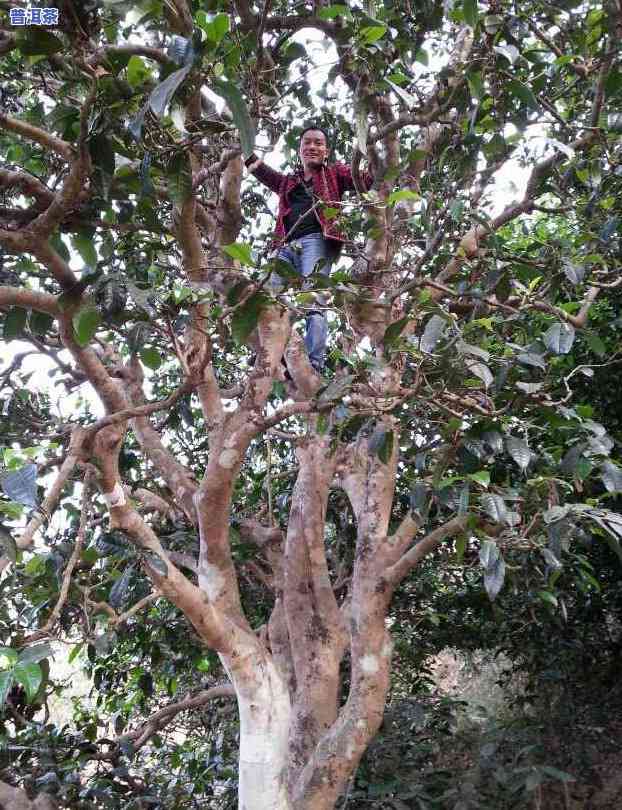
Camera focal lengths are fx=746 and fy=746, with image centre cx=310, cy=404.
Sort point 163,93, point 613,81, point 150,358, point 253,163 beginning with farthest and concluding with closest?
point 253,163 → point 613,81 → point 150,358 → point 163,93

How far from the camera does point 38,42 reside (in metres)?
1.54

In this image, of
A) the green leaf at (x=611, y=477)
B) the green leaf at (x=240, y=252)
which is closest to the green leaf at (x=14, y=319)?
the green leaf at (x=240, y=252)

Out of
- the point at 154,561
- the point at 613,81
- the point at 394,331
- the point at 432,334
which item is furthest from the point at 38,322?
the point at 613,81

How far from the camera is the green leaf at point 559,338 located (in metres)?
2.09

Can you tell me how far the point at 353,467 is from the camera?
131 inches

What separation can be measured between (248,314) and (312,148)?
169 centimetres

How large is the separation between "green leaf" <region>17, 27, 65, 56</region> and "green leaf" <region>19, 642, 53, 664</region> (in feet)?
3.97

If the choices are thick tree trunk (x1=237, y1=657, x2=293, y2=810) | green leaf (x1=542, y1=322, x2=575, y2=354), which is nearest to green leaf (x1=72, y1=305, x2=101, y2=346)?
green leaf (x1=542, y1=322, x2=575, y2=354)

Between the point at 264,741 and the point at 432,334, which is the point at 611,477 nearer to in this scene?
the point at 432,334

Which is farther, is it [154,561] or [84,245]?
[154,561]

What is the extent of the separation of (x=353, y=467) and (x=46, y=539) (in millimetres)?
1425

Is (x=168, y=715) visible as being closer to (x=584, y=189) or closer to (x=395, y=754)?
(x=395, y=754)

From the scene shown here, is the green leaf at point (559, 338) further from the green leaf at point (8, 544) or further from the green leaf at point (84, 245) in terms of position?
the green leaf at point (8, 544)

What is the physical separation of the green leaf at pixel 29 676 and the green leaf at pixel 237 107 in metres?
1.07
